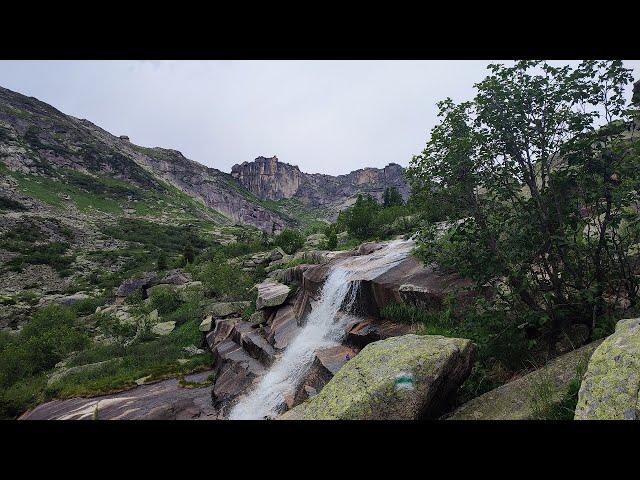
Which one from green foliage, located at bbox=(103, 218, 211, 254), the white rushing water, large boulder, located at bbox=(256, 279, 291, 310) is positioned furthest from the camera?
green foliage, located at bbox=(103, 218, 211, 254)

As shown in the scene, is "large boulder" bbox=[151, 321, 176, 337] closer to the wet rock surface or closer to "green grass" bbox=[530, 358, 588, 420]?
the wet rock surface

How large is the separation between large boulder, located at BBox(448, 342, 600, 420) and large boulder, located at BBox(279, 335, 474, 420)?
427 millimetres

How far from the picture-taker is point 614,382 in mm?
3531

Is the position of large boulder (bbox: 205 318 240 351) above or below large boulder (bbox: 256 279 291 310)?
below

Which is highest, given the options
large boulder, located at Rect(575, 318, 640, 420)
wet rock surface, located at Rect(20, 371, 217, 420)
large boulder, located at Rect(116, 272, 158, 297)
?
large boulder, located at Rect(116, 272, 158, 297)

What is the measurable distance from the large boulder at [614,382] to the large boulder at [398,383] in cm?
198

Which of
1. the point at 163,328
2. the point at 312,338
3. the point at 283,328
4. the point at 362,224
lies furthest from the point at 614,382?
the point at 362,224

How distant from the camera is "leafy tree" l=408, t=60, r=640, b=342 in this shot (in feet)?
18.4

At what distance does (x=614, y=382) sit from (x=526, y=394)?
5.97ft

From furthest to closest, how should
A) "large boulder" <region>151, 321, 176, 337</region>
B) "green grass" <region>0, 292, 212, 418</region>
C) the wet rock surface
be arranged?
"large boulder" <region>151, 321, 176, 337</region>
"green grass" <region>0, 292, 212, 418</region>
the wet rock surface

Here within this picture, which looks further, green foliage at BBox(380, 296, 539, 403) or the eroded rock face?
the eroded rock face

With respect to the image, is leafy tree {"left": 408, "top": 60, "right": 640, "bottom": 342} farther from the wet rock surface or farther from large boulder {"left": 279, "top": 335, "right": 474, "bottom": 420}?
the wet rock surface

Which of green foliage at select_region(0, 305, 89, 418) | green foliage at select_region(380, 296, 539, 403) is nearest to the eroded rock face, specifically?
green foliage at select_region(380, 296, 539, 403)
